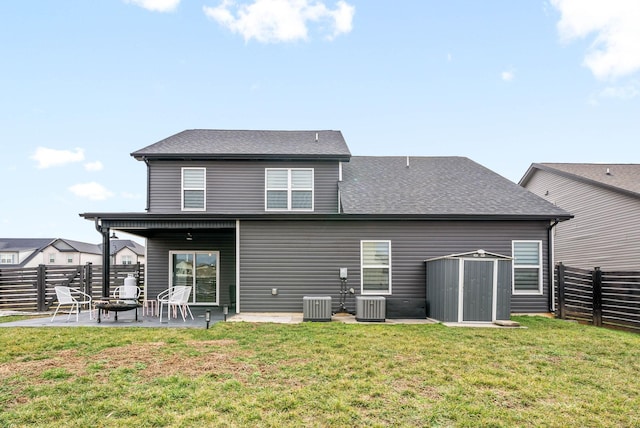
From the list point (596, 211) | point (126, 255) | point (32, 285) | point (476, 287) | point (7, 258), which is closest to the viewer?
point (476, 287)

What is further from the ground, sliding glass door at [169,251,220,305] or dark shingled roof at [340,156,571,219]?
dark shingled roof at [340,156,571,219]

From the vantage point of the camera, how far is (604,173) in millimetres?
14867

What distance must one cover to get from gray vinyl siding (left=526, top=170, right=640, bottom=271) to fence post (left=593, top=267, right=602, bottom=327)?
4.25 m

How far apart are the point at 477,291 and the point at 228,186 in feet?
26.5

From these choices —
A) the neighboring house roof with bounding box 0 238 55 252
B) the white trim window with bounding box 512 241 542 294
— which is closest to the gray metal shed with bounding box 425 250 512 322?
the white trim window with bounding box 512 241 542 294

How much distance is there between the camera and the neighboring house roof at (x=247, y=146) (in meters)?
12.4

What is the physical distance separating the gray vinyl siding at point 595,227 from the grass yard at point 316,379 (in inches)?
255

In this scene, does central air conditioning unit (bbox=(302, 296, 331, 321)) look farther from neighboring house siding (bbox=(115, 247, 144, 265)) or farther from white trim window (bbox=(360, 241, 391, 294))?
neighboring house siding (bbox=(115, 247, 144, 265))

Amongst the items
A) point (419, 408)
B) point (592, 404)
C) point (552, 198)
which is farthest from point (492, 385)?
point (552, 198)

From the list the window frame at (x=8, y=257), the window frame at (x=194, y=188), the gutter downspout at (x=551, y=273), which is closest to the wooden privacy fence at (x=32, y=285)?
the window frame at (x=194, y=188)

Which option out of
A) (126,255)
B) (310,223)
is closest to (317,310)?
(310,223)

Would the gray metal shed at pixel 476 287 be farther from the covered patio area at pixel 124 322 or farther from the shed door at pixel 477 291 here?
the covered patio area at pixel 124 322

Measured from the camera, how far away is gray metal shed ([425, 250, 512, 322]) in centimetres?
909

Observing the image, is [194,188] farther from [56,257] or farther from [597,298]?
[56,257]
